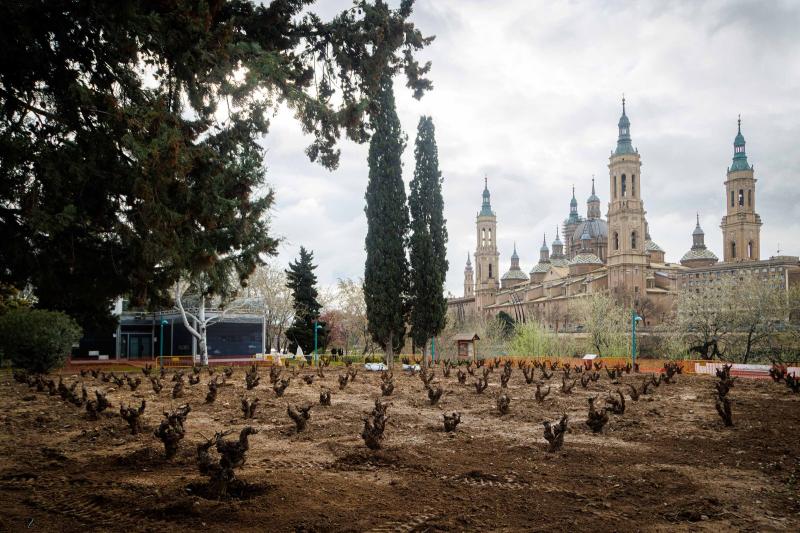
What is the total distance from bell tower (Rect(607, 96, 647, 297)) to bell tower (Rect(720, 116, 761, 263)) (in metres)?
20.2

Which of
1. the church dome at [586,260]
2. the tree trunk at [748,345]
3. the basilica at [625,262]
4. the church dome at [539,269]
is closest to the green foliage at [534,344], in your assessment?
the tree trunk at [748,345]

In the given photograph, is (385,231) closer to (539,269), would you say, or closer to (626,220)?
(626,220)

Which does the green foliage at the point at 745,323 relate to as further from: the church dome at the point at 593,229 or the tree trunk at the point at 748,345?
the church dome at the point at 593,229

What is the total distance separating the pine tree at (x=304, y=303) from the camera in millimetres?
43062

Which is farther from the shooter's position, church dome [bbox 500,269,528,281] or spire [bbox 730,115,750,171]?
church dome [bbox 500,269,528,281]

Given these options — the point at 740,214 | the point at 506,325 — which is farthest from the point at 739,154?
the point at 506,325

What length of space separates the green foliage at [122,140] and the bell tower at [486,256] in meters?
97.2

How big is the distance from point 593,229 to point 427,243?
8142 centimetres

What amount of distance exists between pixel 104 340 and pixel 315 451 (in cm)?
3820

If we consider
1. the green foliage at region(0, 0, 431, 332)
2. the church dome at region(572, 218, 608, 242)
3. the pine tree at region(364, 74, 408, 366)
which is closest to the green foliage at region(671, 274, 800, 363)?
the pine tree at region(364, 74, 408, 366)

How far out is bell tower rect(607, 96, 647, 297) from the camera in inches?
3022

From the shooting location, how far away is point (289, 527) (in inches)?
197

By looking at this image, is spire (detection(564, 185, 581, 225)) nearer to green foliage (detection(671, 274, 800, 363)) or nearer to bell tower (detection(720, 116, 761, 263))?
→ bell tower (detection(720, 116, 761, 263))

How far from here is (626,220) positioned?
260 ft
